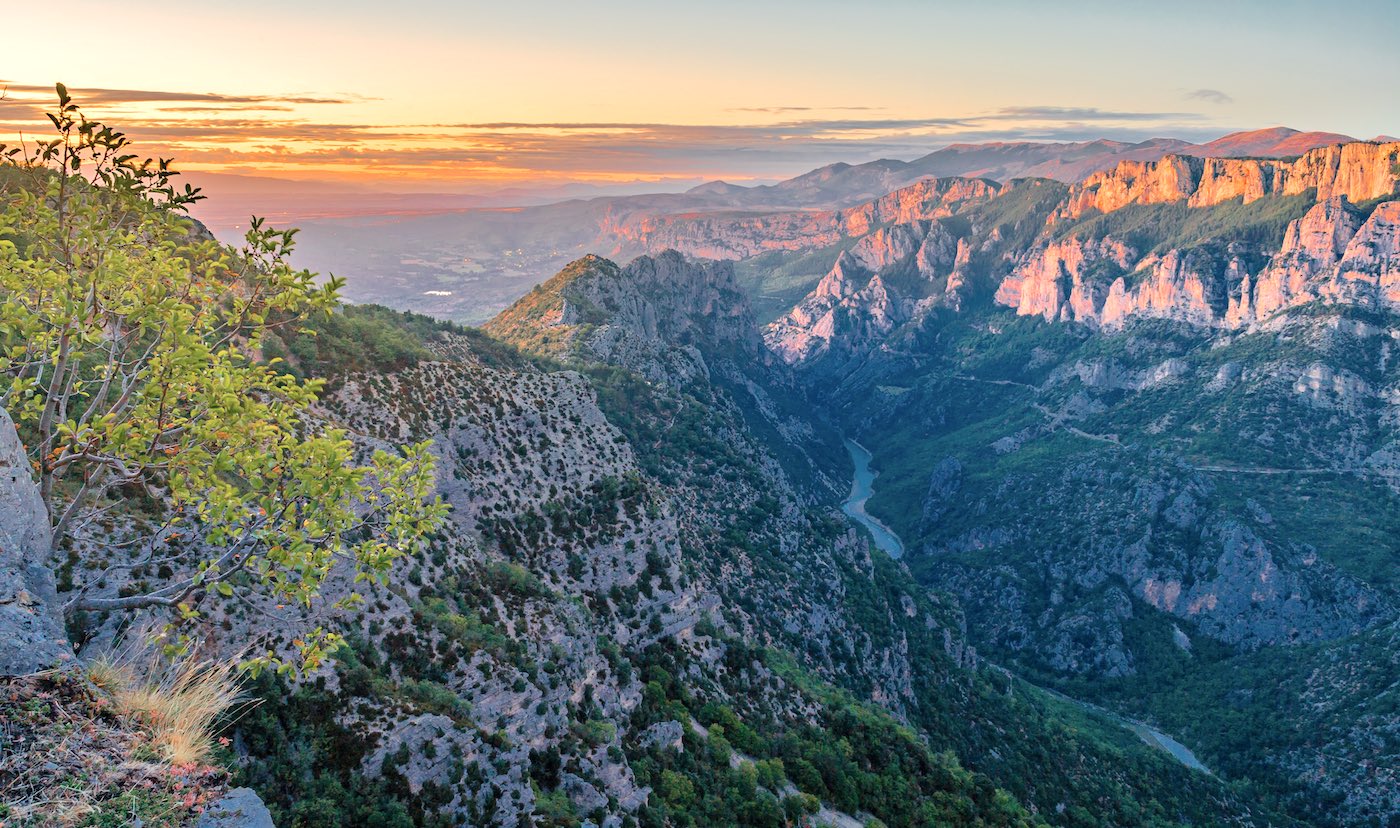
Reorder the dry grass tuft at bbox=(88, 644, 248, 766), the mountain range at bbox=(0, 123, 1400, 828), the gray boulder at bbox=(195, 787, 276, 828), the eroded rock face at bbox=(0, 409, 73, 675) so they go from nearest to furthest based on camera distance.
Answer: the gray boulder at bbox=(195, 787, 276, 828) < the eroded rock face at bbox=(0, 409, 73, 675) < the dry grass tuft at bbox=(88, 644, 248, 766) < the mountain range at bbox=(0, 123, 1400, 828)

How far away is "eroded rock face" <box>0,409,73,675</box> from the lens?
47.6 feet

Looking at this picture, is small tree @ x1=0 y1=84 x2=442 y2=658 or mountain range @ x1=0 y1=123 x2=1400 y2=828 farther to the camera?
mountain range @ x1=0 y1=123 x2=1400 y2=828

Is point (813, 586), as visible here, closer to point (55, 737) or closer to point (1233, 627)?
point (55, 737)

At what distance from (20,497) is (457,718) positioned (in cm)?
1871

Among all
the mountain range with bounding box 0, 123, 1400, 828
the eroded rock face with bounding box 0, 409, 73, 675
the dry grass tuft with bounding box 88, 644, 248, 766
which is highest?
the eroded rock face with bounding box 0, 409, 73, 675

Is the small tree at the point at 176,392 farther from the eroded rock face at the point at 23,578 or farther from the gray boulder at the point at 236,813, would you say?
the gray boulder at the point at 236,813

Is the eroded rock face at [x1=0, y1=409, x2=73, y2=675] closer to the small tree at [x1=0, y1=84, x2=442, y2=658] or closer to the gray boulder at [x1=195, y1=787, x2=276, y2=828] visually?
the small tree at [x1=0, y1=84, x2=442, y2=658]

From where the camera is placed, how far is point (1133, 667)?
162375 millimetres

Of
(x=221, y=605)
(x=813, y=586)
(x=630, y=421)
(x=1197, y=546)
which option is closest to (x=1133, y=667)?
(x=1197, y=546)

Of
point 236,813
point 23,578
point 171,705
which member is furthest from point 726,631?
point 23,578

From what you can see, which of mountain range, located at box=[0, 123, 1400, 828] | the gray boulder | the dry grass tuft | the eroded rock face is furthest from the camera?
mountain range, located at box=[0, 123, 1400, 828]

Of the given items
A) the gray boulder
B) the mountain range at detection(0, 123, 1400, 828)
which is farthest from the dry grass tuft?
the mountain range at detection(0, 123, 1400, 828)

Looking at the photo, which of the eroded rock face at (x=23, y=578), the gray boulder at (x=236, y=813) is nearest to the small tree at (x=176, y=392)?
the eroded rock face at (x=23, y=578)

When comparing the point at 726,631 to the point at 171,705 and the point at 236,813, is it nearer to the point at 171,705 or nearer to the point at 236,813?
the point at 171,705
